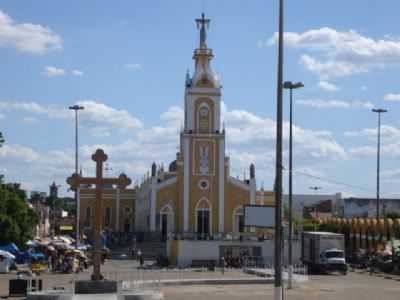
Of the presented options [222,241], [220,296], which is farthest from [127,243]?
[220,296]

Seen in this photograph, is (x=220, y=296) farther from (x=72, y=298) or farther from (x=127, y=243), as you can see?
(x=127, y=243)

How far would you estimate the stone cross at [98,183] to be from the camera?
29.8 metres

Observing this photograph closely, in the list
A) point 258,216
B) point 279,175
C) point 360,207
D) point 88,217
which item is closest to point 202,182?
point 258,216

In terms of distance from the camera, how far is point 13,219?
191 ft

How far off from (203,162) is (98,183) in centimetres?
5561

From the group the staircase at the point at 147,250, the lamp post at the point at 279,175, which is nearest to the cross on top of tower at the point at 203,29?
the staircase at the point at 147,250

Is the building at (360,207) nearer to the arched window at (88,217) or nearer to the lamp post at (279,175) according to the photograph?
the arched window at (88,217)

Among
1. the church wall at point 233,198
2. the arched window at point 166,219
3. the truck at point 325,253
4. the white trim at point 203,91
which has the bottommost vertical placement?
the truck at point 325,253

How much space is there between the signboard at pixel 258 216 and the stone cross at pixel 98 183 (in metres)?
37.1

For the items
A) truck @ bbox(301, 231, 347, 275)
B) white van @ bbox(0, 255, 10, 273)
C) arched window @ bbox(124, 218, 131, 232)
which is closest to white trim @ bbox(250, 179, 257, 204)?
arched window @ bbox(124, 218, 131, 232)

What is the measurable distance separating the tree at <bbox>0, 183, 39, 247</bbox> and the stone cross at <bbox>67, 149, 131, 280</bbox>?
89.7ft

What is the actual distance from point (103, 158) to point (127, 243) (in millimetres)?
61531

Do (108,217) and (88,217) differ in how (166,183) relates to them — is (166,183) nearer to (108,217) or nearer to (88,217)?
(88,217)

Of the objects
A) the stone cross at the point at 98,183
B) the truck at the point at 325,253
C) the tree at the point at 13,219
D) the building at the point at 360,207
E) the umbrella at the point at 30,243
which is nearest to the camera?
the stone cross at the point at 98,183
